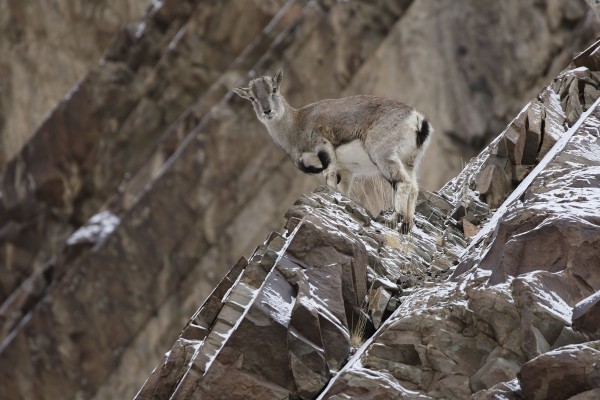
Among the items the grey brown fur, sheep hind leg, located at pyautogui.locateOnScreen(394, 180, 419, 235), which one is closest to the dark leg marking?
the grey brown fur

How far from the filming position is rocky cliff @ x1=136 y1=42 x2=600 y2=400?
8148mm

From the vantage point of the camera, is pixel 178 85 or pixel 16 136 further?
pixel 16 136

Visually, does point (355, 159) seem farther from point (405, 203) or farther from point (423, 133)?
point (405, 203)

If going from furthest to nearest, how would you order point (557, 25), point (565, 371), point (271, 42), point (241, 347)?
point (271, 42) → point (557, 25) → point (241, 347) → point (565, 371)

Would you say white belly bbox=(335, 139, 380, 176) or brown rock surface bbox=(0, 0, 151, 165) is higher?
white belly bbox=(335, 139, 380, 176)

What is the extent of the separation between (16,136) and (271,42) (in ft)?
46.6

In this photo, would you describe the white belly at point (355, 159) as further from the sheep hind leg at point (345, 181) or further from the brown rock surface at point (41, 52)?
the brown rock surface at point (41, 52)

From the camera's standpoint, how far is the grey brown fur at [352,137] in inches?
→ 495

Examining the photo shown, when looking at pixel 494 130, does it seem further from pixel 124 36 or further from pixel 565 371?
pixel 565 371

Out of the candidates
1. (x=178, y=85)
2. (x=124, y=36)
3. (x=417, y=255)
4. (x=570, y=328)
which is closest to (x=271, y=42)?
(x=178, y=85)

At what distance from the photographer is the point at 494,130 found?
29.3 meters

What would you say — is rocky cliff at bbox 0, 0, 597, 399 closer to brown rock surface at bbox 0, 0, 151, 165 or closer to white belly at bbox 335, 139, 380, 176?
brown rock surface at bbox 0, 0, 151, 165

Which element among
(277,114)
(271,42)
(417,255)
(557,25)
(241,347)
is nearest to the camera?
(241,347)

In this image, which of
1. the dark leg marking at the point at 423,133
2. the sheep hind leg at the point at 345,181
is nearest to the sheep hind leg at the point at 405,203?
the dark leg marking at the point at 423,133
